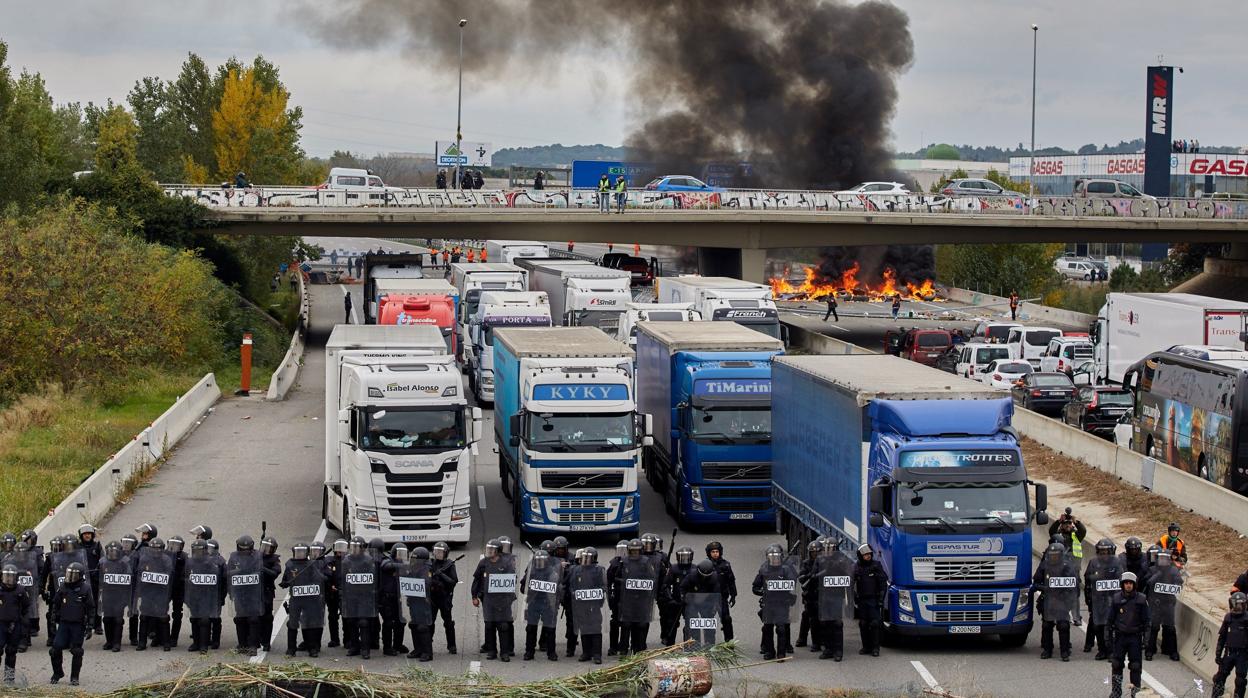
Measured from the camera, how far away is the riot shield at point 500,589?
59.6 feet

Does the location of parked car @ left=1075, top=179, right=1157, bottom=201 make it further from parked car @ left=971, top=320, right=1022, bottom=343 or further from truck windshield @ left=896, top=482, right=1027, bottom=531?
truck windshield @ left=896, top=482, right=1027, bottom=531

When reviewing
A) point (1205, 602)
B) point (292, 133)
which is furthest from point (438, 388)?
point (292, 133)

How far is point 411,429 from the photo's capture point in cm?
2402

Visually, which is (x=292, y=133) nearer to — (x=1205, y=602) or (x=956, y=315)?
(x=956, y=315)

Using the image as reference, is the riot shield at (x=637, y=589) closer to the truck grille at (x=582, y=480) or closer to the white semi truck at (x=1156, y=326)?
the truck grille at (x=582, y=480)

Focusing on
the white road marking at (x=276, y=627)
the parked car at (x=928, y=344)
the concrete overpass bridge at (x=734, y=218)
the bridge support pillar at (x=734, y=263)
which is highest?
the concrete overpass bridge at (x=734, y=218)

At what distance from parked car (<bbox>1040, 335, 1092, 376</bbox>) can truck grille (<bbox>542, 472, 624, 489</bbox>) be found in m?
26.8

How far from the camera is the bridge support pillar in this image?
2611 inches

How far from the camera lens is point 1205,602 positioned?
72.9 ft

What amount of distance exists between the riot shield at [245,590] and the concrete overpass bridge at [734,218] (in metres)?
42.2

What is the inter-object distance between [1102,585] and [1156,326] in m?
23.4

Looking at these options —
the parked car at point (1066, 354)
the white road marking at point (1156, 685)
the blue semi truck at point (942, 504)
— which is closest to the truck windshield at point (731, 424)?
the blue semi truck at point (942, 504)

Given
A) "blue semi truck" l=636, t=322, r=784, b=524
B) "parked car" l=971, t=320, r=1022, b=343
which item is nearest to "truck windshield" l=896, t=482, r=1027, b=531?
"blue semi truck" l=636, t=322, r=784, b=524

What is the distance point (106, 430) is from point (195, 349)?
16.3 metres
